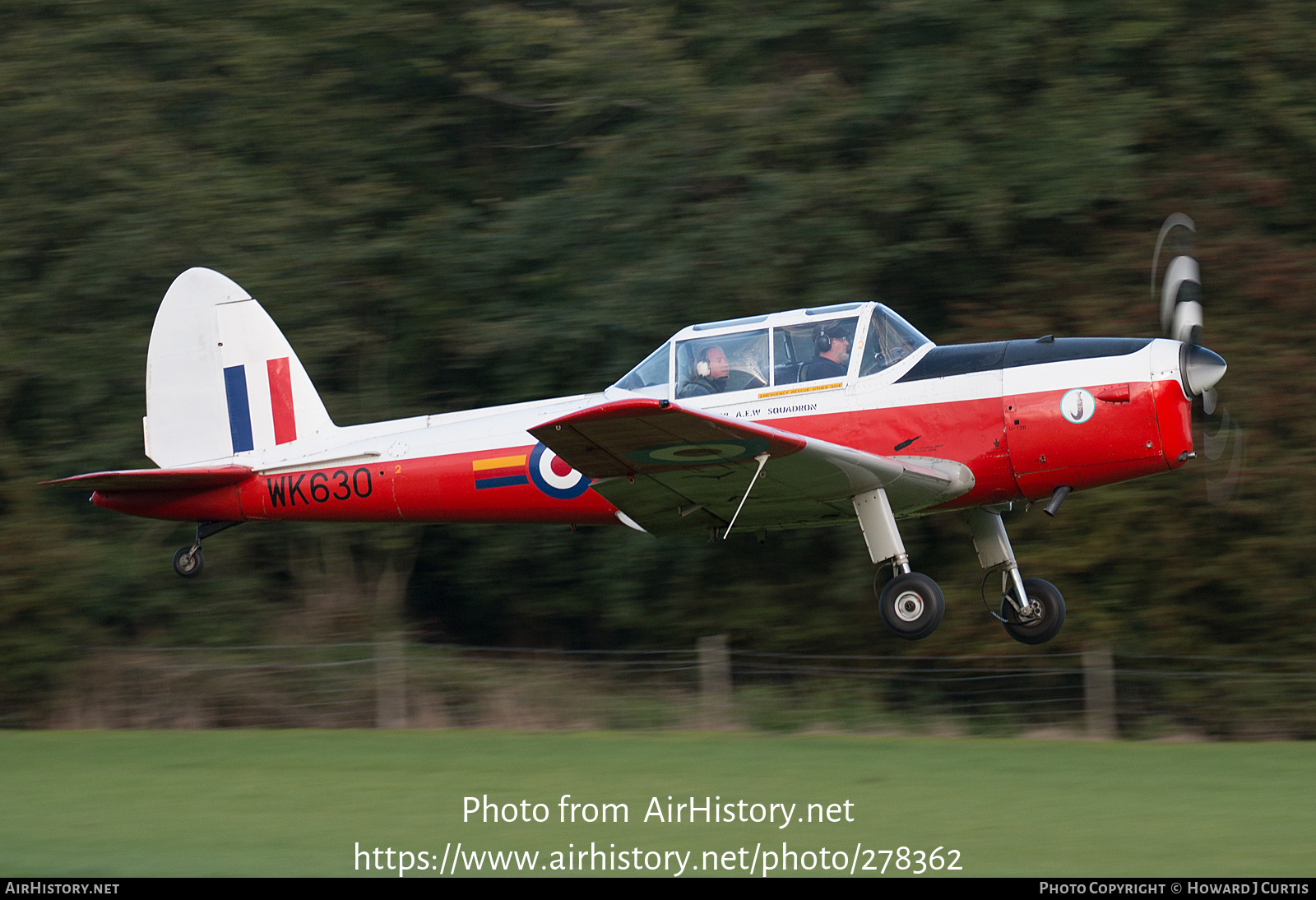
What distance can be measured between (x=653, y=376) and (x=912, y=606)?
2241 millimetres

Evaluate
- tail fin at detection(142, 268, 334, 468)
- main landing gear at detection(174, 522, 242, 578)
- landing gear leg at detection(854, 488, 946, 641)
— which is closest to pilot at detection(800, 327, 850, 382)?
landing gear leg at detection(854, 488, 946, 641)

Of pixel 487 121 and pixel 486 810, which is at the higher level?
pixel 487 121

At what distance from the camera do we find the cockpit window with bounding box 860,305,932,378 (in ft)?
27.8

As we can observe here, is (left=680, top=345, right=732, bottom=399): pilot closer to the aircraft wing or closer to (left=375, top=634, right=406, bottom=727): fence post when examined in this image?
the aircraft wing

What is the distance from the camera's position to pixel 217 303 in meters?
10.6

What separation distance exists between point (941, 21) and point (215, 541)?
359 inches

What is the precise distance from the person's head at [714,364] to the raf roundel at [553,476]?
1.21 m

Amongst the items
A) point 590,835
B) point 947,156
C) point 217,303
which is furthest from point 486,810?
point 947,156

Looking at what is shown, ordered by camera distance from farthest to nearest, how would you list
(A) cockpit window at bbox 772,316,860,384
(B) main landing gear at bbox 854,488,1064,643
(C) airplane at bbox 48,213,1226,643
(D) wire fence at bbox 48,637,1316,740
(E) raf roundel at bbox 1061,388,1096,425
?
(D) wire fence at bbox 48,637,1316,740
(A) cockpit window at bbox 772,316,860,384
(B) main landing gear at bbox 854,488,1064,643
(E) raf roundel at bbox 1061,388,1096,425
(C) airplane at bbox 48,213,1226,643

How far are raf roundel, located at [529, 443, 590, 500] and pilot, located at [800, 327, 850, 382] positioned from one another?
1.75 metres

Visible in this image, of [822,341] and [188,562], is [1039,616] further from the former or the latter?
[188,562]

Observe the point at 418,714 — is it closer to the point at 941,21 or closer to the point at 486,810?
the point at 486,810

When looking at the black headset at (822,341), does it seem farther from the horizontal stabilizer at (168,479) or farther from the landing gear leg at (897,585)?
the horizontal stabilizer at (168,479)
